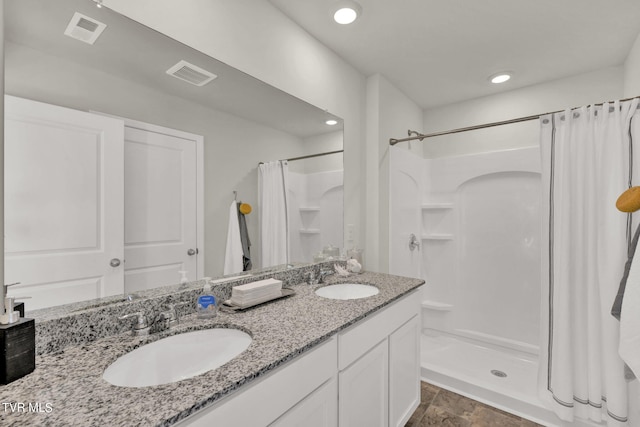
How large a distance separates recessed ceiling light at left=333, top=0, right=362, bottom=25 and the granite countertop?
1608 mm

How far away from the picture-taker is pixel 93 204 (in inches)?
38.3

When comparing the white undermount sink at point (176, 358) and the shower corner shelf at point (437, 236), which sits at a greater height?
the shower corner shelf at point (437, 236)

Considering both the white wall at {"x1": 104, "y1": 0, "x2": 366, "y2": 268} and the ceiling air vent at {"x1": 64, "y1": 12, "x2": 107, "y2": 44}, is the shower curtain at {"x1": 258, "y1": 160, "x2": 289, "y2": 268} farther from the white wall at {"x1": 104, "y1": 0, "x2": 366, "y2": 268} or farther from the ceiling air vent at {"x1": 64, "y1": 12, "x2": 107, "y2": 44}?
the ceiling air vent at {"x1": 64, "y1": 12, "x2": 107, "y2": 44}

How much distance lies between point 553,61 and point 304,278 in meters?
2.40

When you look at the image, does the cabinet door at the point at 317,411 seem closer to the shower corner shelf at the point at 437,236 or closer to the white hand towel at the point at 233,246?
the white hand towel at the point at 233,246

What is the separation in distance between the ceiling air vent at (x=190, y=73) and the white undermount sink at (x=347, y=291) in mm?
1222

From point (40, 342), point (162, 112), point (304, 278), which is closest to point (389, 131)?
point (304, 278)

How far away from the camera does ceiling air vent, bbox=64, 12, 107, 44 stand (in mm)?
941

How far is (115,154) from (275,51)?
1.04 m

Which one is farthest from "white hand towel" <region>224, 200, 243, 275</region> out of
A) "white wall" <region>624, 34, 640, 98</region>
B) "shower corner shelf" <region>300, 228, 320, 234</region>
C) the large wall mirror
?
"white wall" <region>624, 34, 640, 98</region>

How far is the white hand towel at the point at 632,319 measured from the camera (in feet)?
4.21

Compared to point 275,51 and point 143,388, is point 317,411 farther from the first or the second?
point 275,51

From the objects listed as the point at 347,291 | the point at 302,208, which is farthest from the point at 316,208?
the point at 347,291

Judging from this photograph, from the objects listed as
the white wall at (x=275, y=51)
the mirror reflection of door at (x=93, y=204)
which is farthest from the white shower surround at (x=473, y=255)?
the mirror reflection of door at (x=93, y=204)
